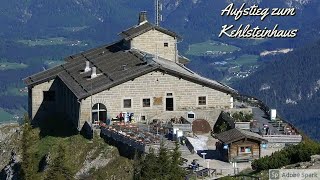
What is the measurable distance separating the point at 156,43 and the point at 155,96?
1737 centimetres

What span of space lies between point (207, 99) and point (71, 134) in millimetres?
9210

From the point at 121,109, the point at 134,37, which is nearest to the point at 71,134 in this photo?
the point at 121,109

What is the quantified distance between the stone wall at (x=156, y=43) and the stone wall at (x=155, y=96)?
1554 centimetres

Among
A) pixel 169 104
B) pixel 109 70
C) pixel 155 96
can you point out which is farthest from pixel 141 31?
pixel 155 96

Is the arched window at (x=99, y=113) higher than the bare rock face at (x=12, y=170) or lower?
higher

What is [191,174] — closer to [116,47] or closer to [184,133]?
[184,133]

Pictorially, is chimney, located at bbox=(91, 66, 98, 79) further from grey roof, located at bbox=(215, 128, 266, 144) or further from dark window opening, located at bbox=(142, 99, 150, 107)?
grey roof, located at bbox=(215, 128, 266, 144)

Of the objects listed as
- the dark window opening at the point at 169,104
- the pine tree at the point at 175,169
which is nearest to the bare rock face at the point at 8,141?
the dark window opening at the point at 169,104

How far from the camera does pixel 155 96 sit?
243 feet

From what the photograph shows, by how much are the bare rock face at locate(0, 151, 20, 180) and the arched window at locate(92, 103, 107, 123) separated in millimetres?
5480

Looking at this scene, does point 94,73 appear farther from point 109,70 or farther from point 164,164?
point 164,164

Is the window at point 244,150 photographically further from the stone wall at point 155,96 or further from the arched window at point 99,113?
the arched window at point 99,113

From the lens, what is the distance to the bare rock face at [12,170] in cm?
6944

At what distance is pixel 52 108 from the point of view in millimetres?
85875
